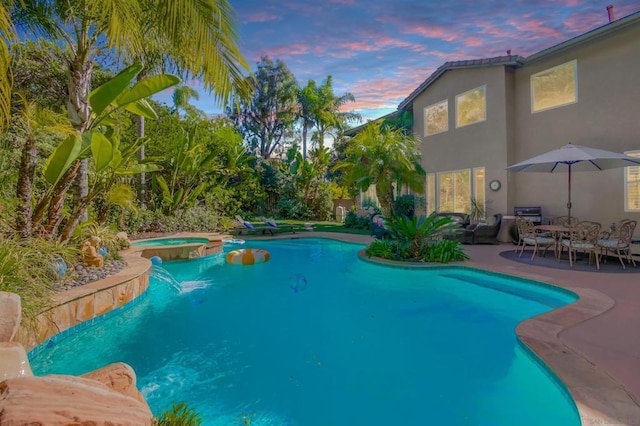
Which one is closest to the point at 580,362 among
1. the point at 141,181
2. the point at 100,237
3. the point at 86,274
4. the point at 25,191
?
the point at 86,274

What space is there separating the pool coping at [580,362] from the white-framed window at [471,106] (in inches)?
353

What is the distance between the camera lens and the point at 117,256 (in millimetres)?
8820

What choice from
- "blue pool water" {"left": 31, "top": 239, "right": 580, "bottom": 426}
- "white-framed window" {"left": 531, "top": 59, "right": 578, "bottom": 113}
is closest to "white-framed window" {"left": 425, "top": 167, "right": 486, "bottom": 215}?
"white-framed window" {"left": 531, "top": 59, "right": 578, "bottom": 113}

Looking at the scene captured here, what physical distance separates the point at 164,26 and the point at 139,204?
41.6 feet

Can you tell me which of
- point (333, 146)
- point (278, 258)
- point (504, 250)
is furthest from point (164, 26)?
point (333, 146)

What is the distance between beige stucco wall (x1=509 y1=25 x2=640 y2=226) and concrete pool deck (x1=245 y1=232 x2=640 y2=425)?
4341 mm

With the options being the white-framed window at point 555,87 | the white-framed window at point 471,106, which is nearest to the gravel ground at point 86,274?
the white-framed window at point 471,106

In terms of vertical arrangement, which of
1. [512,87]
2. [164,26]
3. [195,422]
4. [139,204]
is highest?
[512,87]

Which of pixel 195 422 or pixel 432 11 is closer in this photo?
pixel 195 422

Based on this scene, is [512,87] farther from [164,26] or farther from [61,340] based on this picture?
[61,340]

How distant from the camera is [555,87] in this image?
12.3m

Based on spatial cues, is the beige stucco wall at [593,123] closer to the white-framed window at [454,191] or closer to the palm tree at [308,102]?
the white-framed window at [454,191]

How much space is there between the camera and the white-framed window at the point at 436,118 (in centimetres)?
1608

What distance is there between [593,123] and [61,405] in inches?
549
